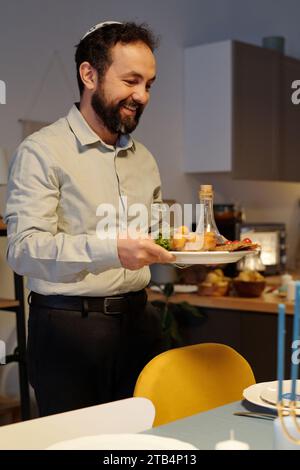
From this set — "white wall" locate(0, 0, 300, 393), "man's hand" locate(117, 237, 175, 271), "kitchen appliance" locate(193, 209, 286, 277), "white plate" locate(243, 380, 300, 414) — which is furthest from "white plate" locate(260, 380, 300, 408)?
"kitchen appliance" locate(193, 209, 286, 277)

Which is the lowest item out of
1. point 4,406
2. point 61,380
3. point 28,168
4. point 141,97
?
point 4,406

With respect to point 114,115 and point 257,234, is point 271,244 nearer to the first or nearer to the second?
point 257,234

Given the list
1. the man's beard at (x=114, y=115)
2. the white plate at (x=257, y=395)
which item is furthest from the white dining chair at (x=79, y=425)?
the man's beard at (x=114, y=115)

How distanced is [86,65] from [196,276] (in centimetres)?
179

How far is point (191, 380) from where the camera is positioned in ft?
5.91

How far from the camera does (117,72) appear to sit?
1.94 meters

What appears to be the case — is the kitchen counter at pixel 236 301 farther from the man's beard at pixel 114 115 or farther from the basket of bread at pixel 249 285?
the man's beard at pixel 114 115

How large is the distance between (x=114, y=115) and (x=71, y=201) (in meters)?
0.25

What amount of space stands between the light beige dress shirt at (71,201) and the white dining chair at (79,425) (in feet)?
1.11

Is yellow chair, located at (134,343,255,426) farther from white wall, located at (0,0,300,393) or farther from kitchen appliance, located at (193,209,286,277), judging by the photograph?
kitchen appliance, located at (193,209,286,277)

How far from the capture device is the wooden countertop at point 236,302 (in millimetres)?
3143
